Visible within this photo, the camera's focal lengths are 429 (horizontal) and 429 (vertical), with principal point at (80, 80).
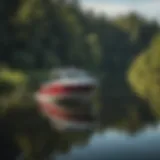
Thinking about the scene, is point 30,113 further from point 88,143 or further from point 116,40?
point 116,40

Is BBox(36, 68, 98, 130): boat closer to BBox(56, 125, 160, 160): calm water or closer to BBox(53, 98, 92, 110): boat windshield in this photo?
BBox(53, 98, 92, 110): boat windshield

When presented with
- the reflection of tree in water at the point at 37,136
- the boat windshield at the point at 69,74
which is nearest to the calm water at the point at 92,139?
the reflection of tree in water at the point at 37,136

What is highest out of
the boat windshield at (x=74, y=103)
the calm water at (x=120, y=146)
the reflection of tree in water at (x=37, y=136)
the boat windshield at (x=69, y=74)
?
the boat windshield at (x=69, y=74)

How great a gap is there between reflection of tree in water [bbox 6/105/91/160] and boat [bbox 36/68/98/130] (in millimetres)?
37

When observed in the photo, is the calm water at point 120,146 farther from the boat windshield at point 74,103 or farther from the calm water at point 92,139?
the boat windshield at point 74,103

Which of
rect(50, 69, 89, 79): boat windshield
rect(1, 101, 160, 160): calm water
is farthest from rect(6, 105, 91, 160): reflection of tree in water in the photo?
rect(50, 69, 89, 79): boat windshield

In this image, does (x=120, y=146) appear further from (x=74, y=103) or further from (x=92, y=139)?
(x=74, y=103)

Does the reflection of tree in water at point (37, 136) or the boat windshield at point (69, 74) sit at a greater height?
the boat windshield at point (69, 74)

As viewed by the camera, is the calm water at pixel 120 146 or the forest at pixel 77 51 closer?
the calm water at pixel 120 146

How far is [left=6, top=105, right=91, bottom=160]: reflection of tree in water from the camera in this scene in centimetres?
128

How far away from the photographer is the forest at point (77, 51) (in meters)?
1.40

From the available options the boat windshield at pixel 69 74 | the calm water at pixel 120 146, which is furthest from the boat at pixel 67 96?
the calm water at pixel 120 146

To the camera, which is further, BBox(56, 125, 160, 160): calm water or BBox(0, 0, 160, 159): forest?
BBox(0, 0, 160, 159): forest

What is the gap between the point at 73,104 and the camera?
141cm
